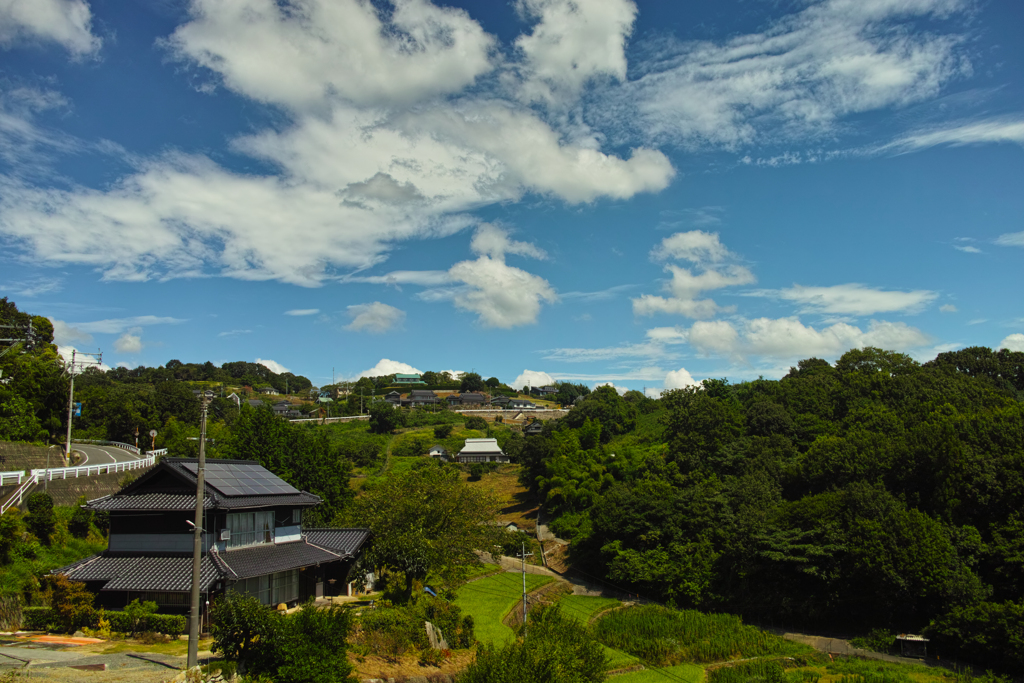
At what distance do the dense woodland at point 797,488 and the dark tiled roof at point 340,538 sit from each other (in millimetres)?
4682

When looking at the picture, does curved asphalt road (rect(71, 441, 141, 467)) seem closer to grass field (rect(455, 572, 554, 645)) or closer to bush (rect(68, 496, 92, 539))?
bush (rect(68, 496, 92, 539))

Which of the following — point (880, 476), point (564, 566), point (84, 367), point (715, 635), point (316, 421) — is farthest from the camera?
point (316, 421)

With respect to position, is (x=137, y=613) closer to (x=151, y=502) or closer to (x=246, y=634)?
(x=151, y=502)

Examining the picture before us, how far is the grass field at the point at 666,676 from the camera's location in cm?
2880

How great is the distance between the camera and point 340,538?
3272cm

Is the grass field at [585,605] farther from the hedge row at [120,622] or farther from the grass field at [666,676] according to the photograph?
the hedge row at [120,622]

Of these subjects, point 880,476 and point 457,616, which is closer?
point 457,616

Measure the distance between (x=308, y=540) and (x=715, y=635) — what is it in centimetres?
2407

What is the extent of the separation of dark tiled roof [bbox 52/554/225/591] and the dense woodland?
14.8 metres

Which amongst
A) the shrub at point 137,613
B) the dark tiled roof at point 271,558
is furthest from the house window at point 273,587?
the shrub at point 137,613

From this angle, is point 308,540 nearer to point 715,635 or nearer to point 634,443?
point 715,635

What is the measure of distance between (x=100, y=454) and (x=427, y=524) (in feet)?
115

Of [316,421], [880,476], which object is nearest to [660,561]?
[880,476]

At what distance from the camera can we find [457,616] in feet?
89.4
